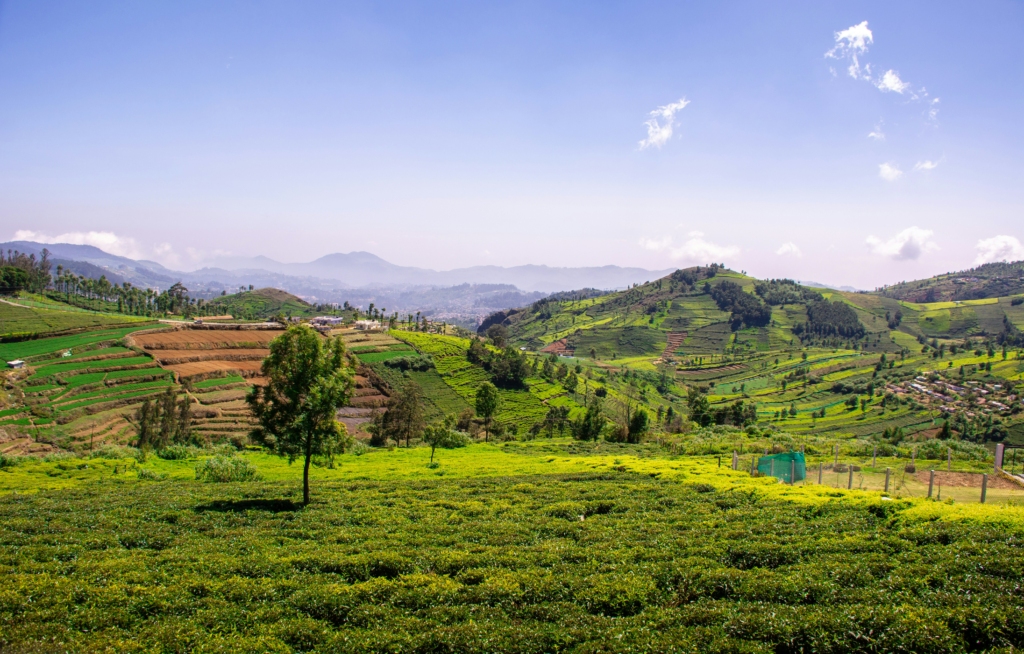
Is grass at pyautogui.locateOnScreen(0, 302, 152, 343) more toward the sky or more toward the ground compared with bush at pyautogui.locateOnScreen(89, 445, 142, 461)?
more toward the sky

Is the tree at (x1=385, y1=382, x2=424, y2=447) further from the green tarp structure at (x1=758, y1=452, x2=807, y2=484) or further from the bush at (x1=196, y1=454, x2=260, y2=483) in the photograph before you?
the green tarp structure at (x1=758, y1=452, x2=807, y2=484)

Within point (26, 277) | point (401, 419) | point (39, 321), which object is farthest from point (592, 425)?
point (26, 277)

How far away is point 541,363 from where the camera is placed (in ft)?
646

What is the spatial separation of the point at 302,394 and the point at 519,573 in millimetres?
17277

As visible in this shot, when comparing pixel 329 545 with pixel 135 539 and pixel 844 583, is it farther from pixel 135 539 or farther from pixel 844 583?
pixel 844 583

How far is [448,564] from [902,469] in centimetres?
3599

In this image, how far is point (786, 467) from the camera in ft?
116

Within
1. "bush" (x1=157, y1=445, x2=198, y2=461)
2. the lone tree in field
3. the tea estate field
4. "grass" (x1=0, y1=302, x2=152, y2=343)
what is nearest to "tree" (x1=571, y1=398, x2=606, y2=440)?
the tea estate field

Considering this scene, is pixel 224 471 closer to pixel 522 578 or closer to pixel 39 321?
pixel 522 578

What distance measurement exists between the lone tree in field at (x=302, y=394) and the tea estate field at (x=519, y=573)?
12.7 feet

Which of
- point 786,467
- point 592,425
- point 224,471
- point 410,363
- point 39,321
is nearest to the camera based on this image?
point 786,467

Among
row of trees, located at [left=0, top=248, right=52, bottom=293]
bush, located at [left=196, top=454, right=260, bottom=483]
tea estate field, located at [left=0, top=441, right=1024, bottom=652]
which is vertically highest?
row of trees, located at [left=0, top=248, right=52, bottom=293]

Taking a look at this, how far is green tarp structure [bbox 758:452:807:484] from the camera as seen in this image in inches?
1368

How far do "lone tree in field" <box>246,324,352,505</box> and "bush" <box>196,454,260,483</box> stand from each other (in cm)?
1955
